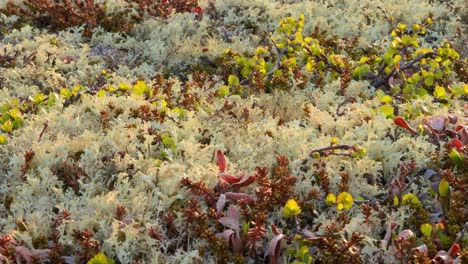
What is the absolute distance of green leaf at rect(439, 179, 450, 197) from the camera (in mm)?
3566

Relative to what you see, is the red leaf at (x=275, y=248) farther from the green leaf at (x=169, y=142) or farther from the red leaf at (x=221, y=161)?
the green leaf at (x=169, y=142)

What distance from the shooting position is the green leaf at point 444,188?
140 inches

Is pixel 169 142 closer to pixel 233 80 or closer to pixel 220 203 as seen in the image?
pixel 220 203

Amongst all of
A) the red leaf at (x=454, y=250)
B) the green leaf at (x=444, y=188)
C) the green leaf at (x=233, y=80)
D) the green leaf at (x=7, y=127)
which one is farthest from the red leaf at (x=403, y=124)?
the green leaf at (x=7, y=127)

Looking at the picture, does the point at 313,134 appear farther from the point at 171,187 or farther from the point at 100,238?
the point at 100,238

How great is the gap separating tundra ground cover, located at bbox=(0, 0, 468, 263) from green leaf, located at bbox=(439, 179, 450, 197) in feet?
0.04

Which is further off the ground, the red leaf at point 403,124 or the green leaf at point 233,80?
the red leaf at point 403,124

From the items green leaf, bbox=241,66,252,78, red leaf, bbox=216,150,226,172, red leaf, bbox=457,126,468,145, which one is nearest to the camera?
red leaf, bbox=216,150,226,172

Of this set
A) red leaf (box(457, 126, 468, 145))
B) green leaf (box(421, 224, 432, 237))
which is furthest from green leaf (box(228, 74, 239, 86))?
green leaf (box(421, 224, 432, 237))

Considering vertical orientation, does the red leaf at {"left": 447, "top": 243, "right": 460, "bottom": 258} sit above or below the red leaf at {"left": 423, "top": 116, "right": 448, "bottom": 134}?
below

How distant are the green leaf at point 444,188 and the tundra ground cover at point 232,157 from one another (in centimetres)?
1

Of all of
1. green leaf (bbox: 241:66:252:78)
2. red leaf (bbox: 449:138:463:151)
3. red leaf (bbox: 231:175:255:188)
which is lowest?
green leaf (bbox: 241:66:252:78)

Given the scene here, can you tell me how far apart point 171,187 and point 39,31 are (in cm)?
481

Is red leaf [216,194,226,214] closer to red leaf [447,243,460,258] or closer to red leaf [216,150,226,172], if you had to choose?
red leaf [216,150,226,172]
